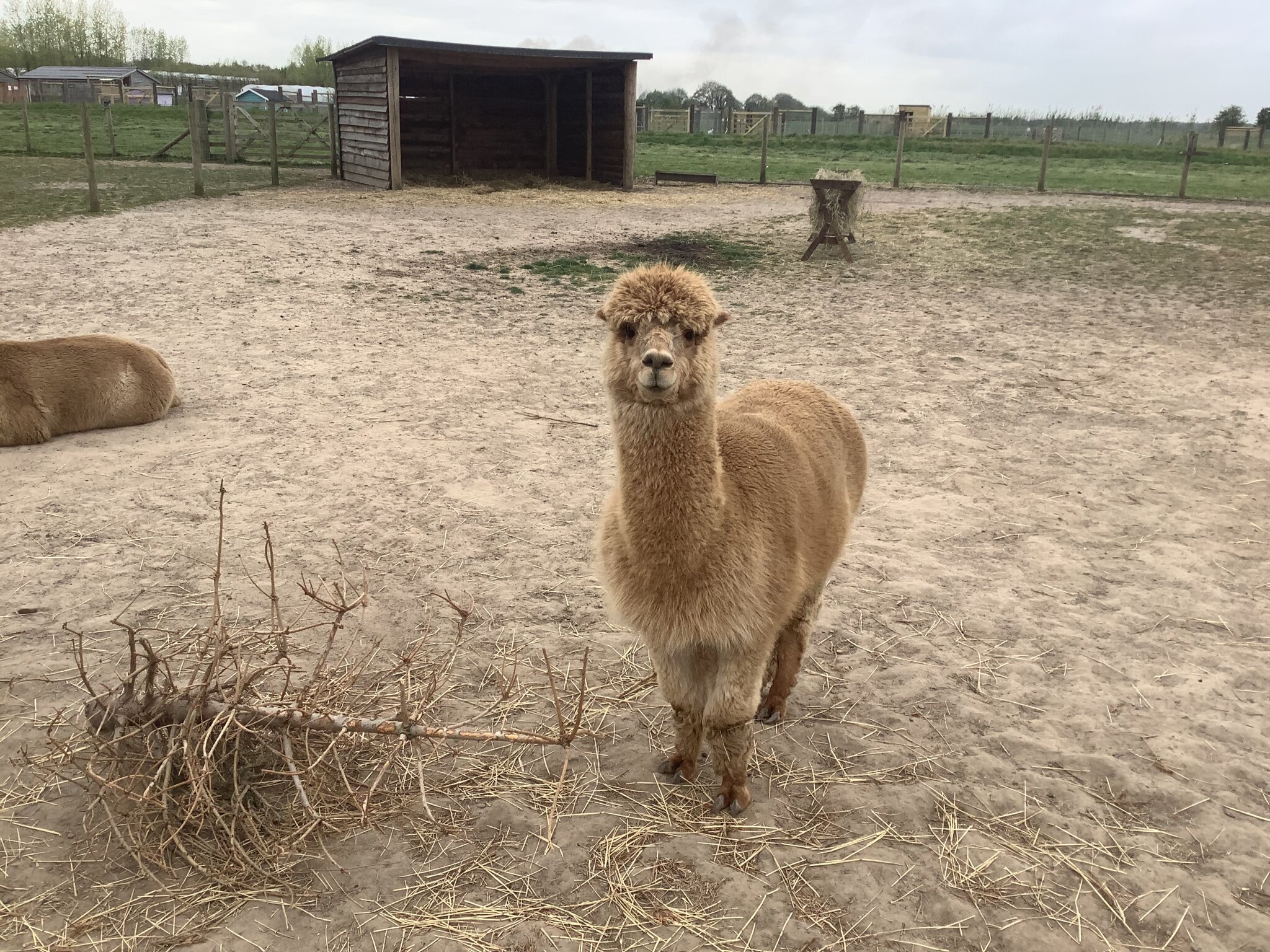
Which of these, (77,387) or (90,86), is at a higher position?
(90,86)

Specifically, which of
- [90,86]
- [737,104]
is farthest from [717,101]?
[90,86]

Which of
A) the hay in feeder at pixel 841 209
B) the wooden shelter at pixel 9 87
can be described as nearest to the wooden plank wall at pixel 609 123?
the hay in feeder at pixel 841 209

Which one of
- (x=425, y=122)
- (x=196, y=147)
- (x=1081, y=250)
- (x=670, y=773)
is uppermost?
(x=425, y=122)

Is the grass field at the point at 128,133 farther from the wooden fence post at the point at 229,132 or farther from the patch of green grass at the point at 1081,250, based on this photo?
the patch of green grass at the point at 1081,250

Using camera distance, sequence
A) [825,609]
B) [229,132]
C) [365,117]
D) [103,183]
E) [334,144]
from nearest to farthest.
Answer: [825,609] < [103,183] < [365,117] < [334,144] < [229,132]

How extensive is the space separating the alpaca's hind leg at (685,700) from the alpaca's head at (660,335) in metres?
0.88

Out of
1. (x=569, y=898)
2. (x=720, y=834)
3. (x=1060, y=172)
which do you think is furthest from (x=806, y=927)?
(x=1060, y=172)

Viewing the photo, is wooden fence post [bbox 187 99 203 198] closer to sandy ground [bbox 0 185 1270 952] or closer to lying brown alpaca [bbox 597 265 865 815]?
sandy ground [bbox 0 185 1270 952]

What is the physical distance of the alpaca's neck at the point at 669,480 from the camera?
2680mm

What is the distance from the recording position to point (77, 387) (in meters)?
5.81

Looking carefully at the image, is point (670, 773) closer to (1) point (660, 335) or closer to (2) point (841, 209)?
(1) point (660, 335)

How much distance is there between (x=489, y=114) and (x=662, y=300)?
842 inches

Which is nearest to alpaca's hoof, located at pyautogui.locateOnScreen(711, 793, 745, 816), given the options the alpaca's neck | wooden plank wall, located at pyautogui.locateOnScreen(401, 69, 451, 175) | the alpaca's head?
the alpaca's neck

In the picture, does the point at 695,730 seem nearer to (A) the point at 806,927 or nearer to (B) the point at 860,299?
(A) the point at 806,927
